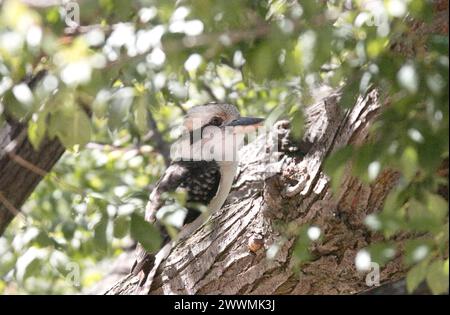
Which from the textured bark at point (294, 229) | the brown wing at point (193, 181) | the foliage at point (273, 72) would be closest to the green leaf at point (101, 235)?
the foliage at point (273, 72)

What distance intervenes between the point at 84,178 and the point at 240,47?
2.84m

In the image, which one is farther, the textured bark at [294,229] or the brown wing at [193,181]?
the brown wing at [193,181]

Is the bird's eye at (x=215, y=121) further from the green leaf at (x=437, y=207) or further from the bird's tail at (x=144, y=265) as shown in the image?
the green leaf at (x=437, y=207)

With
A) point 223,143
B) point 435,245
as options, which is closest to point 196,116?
point 223,143

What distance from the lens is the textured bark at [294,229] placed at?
2576 millimetres

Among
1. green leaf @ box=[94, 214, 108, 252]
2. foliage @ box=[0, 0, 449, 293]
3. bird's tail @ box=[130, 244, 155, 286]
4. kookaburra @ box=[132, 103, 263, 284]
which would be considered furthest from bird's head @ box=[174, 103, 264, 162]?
green leaf @ box=[94, 214, 108, 252]

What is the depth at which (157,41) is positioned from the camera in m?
2.18

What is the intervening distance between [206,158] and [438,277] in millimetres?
2516

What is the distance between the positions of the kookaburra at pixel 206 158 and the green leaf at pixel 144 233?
1.39m

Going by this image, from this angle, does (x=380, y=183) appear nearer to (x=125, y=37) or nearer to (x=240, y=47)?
(x=240, y=47)

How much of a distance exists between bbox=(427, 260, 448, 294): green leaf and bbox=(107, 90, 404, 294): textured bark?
0.76 metres

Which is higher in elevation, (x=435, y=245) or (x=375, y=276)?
(x=435, y=245)

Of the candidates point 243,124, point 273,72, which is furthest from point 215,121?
point 273,72

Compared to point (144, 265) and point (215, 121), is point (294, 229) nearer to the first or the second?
point (144, 265)
